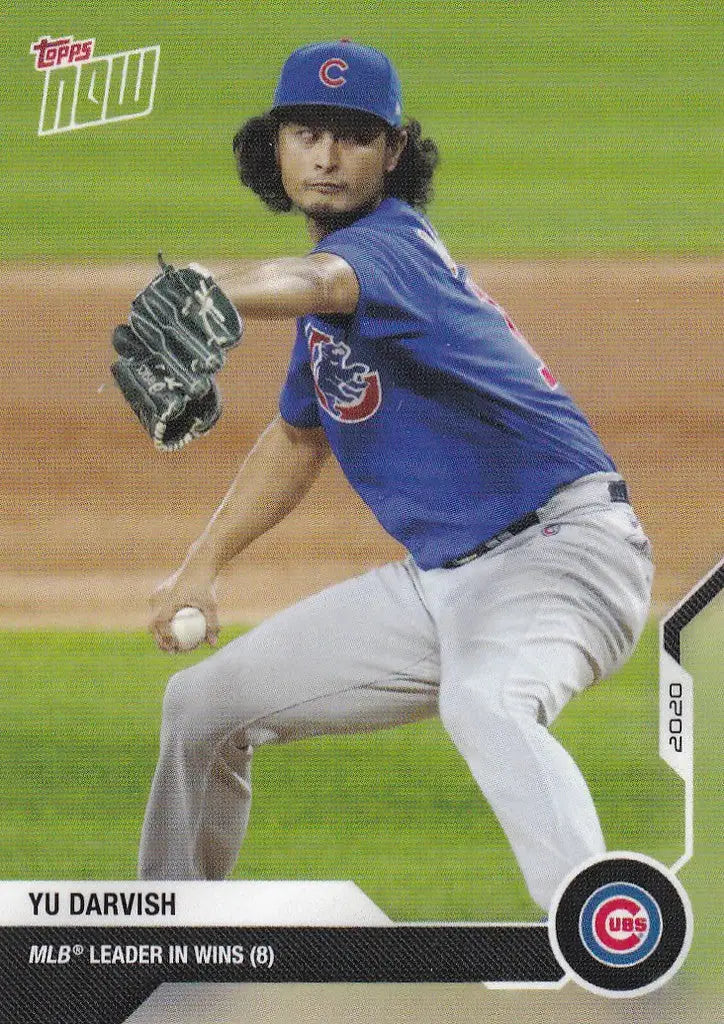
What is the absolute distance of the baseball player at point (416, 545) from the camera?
7.05ft

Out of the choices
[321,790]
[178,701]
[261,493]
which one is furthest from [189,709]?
[261,493]

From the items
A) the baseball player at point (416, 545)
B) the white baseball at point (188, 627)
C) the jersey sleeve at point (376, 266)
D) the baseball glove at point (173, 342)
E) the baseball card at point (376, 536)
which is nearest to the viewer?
the baseball glove at point (173, 342)

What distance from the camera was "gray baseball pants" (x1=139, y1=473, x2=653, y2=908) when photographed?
7.02 feet

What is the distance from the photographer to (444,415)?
227cm

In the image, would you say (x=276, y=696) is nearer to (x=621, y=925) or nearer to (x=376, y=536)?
(x=376, y=536)

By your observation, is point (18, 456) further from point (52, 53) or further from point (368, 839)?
point (368, 839)

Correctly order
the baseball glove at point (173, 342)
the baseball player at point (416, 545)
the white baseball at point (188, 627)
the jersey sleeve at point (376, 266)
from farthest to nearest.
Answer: the white baseball at point (188, 627) < the baseball player at point (416, 545) < the jersey sleeve at point (376, 266) < the baseball glove at point (173, 342)

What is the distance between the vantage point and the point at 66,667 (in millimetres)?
2480

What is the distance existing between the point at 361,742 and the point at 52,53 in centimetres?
128

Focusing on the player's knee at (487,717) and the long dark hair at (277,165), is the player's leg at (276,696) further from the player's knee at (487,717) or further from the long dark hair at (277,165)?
the long dark hair at (277,165)

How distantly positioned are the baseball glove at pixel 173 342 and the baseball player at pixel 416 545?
10.3 inches

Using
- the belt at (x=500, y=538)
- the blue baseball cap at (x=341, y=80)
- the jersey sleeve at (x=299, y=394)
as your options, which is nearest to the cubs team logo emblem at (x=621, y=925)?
the belt at (x=500, y=538)

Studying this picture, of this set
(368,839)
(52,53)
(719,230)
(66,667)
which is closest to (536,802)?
(368,839)

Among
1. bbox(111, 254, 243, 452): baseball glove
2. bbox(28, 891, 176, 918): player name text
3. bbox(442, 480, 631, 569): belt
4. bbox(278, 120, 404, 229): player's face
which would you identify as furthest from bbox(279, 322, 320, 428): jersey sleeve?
bbox(28, 891, 176, 918): player name text
